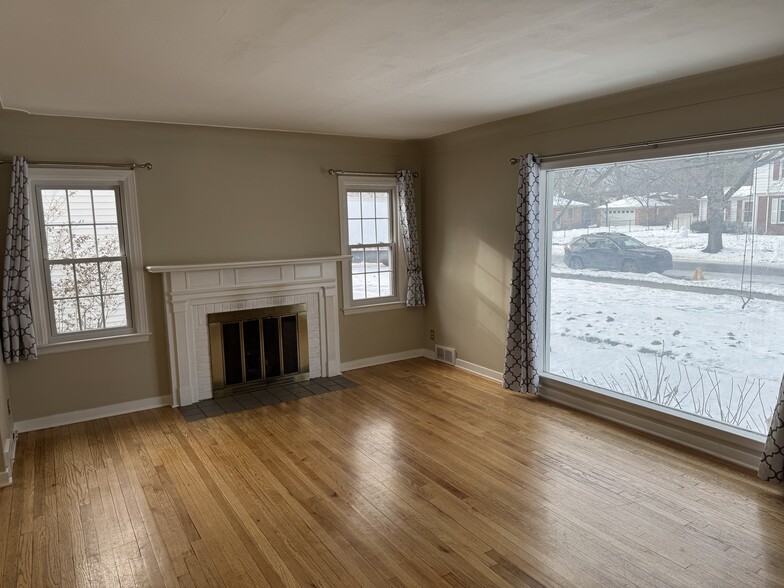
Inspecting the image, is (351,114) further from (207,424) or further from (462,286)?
(207,424)

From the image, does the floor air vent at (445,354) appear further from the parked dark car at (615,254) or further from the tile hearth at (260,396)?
the parked dark car at (615,254)

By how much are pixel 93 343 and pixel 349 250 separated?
8.76ft

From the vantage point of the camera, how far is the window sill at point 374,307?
6075mm

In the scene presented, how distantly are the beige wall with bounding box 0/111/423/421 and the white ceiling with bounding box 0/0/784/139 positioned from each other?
1.11 ft

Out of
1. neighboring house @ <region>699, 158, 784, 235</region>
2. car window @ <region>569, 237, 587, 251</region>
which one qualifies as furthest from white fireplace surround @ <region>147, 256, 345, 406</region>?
neighboring house @ <region>699, 158, 784, 235</region>

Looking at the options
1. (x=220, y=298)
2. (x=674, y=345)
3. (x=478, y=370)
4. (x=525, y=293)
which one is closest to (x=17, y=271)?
(x=220, y=298)

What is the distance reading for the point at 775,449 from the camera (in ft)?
10.7

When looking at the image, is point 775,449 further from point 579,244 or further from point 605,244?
point 579,244

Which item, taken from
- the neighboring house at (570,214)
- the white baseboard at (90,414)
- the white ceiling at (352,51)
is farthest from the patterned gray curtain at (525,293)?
the white baseboard at (90,414)

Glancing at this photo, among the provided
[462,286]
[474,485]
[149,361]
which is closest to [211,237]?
[149,361]

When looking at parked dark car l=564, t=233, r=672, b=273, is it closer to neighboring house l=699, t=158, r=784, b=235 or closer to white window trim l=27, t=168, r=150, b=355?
neighboring house l=699, t=158, r=784, b=235

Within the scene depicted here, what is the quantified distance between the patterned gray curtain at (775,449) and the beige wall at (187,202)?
3.95m

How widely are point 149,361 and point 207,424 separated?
0.91 meters

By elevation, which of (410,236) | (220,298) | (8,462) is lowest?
(8,462)
